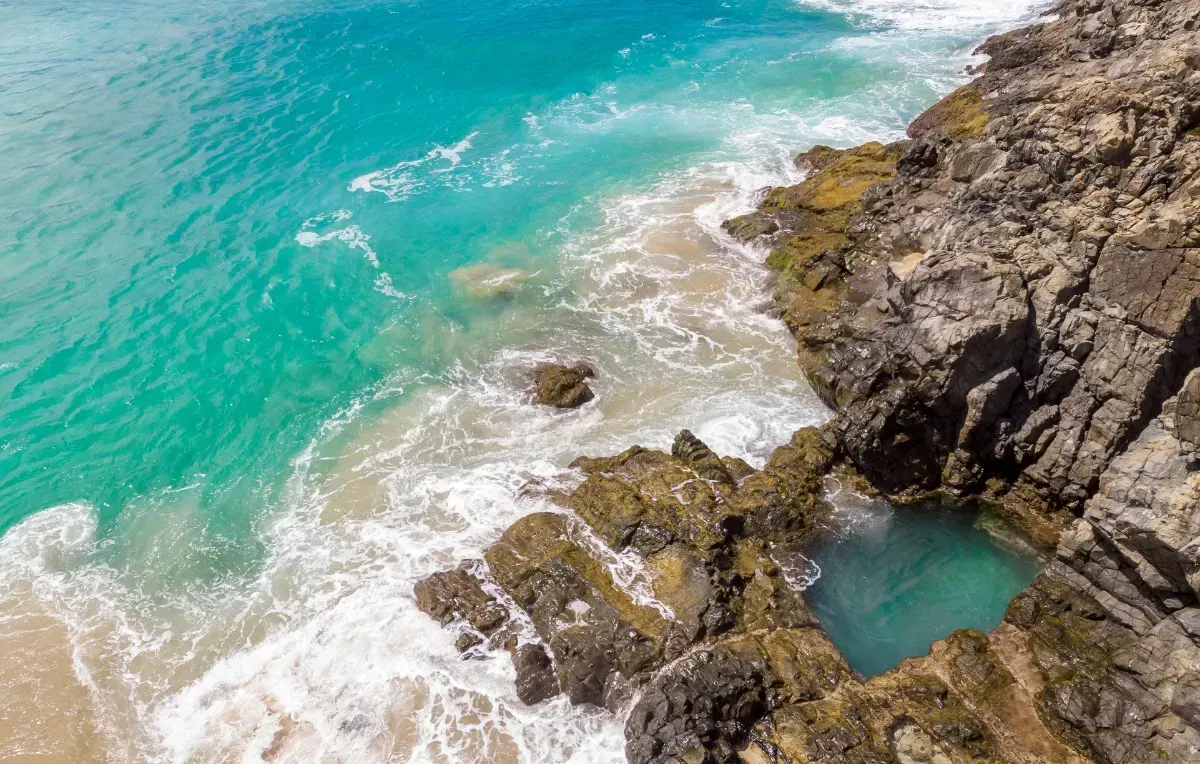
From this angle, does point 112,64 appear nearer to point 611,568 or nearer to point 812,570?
point 611,568

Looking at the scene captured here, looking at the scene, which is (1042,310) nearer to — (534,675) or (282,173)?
(534,675)

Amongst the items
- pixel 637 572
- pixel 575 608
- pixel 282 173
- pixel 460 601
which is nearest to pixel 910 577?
pixel 637 572

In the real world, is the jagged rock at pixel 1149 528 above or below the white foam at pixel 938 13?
below

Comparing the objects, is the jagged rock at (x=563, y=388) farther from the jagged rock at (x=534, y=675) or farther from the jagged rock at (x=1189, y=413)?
the jagged rock at (x=1189, y=413)

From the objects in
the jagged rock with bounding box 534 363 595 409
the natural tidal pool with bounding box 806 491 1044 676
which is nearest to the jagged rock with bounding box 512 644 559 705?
the natural tidal pool with bounding box 806 491 1044 676

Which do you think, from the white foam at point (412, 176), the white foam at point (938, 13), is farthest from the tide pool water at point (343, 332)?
the white foam at point (938, 13)

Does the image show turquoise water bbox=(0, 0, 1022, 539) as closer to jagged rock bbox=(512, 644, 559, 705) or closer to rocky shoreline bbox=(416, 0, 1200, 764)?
jagged rock bbox=(512, 644, 559, 705)

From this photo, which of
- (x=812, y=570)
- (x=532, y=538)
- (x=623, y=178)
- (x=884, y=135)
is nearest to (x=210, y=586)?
(x=532, y=538)
